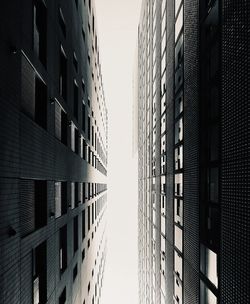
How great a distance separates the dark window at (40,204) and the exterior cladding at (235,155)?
775cm

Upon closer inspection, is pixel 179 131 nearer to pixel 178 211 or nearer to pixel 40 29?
pixel 178 211

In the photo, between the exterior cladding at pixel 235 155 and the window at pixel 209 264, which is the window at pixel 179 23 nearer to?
the exterior cladding at pixel 235 155

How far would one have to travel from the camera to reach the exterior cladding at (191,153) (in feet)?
49.9

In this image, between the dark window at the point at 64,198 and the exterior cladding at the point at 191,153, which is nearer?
the exterior cladding at the point at 191,153

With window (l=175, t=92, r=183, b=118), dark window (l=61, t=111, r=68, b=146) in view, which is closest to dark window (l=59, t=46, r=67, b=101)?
dark window (l=61, t=111, r=68, b=146)

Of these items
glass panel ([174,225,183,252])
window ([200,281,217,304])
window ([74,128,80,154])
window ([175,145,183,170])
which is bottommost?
window ([200,281,217,304])

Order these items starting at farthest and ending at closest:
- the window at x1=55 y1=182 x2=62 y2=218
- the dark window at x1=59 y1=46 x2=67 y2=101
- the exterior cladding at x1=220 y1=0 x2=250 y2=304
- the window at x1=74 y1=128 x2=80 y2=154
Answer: the window at x1=74 y1=128 x2=80 y2=154
the dark window at x1=59 y1=46 x2=67 y2=101
the window at x1=55 y1=182 x2=62 y2=218
the exterior cladding at x1=220 y1=0 x2=250 y2=304

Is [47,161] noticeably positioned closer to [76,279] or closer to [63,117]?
[63,117]

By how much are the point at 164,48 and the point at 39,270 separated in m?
20.3

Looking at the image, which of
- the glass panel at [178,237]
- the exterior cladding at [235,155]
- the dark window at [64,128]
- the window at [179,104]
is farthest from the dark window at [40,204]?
the window at [179,104]

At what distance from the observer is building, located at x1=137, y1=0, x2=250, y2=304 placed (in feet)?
32.2

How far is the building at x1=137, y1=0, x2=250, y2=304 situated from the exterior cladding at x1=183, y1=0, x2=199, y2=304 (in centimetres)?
5

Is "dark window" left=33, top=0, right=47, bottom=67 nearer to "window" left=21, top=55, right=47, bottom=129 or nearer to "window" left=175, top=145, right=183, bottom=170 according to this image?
"window" left=21, top=55, right=47, bottom=129

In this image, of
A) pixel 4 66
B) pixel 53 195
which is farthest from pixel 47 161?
pixel 4 66
